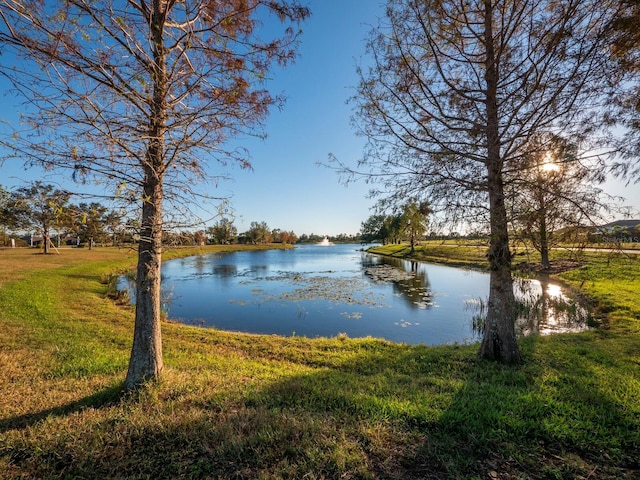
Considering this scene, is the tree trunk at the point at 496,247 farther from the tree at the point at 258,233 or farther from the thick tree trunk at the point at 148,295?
the tree at the point at 258,233

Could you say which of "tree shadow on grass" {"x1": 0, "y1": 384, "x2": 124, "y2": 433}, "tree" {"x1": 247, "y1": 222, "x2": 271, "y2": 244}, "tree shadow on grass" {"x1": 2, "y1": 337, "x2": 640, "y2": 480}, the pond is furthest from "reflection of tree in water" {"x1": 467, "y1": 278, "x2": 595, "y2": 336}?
"tree" {"x1": 247, "y1": 222, "x2": 271, "y2": 244}

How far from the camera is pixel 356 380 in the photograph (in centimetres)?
484

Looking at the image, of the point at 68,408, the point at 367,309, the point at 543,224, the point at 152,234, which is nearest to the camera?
the point at 68,408

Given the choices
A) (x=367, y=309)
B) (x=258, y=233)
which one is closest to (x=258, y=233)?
(x=258, y=233)

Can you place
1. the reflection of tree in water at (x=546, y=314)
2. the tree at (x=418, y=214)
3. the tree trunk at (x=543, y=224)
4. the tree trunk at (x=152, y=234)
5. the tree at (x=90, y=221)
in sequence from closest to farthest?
1. the tree at (x=90, y=221)
2. the tree trunk at (x=152, y=234)
3. the tree trunk at (x=543, y=224)
4. the tree at (x=418, y=214)
5. the reflection of tree in water at (x=546, y=314)

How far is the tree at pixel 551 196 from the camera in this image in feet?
15.0

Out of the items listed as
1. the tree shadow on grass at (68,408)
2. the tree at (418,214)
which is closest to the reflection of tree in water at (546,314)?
the tree at (418,214)

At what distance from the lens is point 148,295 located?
12.6 feet

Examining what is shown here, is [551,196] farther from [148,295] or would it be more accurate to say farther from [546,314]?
[546,314]

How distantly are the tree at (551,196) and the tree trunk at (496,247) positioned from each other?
0.36m

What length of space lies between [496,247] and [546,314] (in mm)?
8904

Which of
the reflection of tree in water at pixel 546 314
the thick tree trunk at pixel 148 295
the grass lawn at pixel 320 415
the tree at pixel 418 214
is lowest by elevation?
the reflection of tree in water at pixel 546 314

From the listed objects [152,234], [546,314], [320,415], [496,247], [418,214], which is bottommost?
[546,314]

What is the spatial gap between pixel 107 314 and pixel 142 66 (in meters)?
10.2
